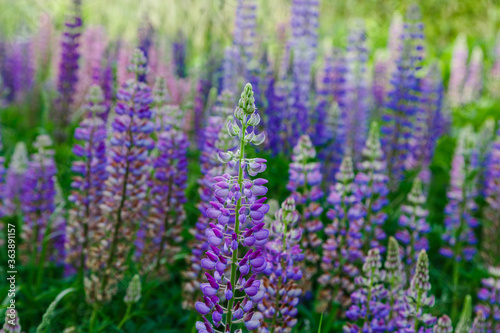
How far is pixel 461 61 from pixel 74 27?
5.92m

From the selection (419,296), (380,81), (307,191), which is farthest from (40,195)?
(380,81)

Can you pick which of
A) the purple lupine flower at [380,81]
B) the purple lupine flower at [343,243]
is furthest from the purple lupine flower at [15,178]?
the purple lupine flower at [380,81]

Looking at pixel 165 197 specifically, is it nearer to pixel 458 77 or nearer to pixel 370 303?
pixel 370 303

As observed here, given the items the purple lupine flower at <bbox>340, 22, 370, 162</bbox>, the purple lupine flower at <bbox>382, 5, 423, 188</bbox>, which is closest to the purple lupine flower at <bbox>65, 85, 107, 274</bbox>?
the purple lupine flower at <bbox>382, 5, 423, 188</bbox>

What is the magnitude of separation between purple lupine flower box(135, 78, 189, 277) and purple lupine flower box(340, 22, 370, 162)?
2.51 metres

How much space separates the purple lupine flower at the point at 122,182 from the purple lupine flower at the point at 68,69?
2354 mm

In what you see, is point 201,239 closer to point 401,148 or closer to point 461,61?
point 401,148

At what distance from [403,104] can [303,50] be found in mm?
1144

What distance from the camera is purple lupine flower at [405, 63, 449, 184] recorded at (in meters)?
5.15

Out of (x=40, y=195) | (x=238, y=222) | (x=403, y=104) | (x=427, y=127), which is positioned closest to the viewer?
(x=238, y=222)

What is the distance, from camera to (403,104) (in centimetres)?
472

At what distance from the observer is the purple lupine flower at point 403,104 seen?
4.62 m

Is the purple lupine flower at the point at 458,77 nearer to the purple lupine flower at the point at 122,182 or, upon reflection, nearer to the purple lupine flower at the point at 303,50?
the purple lupine flower at the point at 303,50

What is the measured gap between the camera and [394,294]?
242cm
